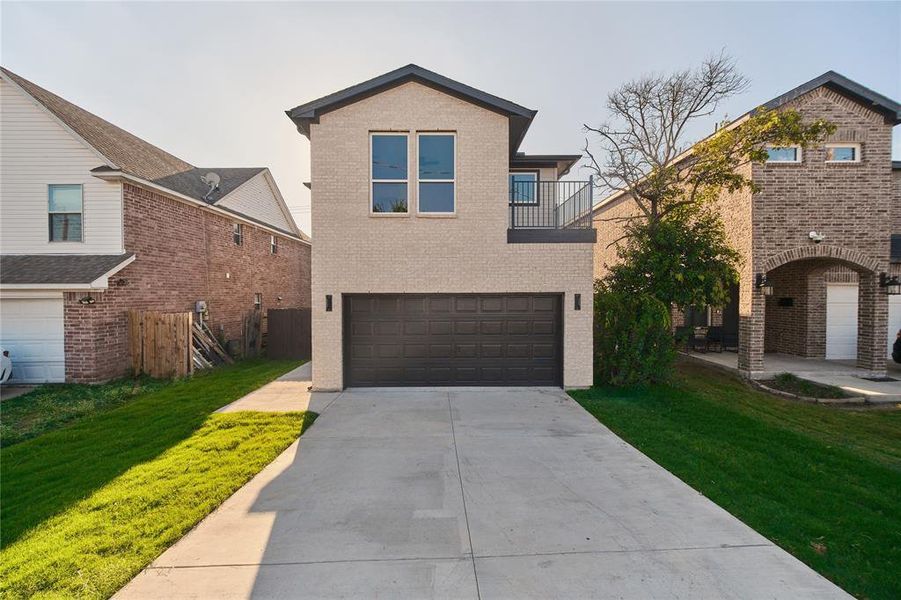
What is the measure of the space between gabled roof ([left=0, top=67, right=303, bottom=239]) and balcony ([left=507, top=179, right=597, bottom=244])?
34.4 feet

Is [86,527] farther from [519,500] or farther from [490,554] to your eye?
[519,500]

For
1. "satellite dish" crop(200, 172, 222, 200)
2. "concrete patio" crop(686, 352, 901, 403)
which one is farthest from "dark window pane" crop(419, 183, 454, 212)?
"satellite dish" crop(200, 172, 222, 200)

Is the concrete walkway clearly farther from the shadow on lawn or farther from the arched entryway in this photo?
the arched entryway

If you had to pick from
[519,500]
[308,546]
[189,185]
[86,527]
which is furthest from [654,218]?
[189,185]

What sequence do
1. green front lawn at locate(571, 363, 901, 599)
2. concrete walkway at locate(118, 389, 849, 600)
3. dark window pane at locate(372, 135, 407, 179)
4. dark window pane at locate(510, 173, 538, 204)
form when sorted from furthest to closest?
1. dark window pane at locate(510, 173, 538, 204)
2. dark window pane at locate(372, 135, 407, 179)
3. green front lawn at locate(571, 363, 901, 599)
4. concrete walkway at locate(118, 389, 849, 600)

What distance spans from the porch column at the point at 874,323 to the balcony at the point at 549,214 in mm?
8310

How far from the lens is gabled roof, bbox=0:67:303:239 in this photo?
1083 cm

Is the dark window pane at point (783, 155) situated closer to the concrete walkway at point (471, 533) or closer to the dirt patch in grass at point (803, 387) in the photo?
the dirt patch in grass at point (803, 387)

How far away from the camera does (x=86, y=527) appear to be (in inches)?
156

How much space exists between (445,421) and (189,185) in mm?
13228

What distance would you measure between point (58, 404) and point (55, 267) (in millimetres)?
3870

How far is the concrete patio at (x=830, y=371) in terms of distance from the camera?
31.1ft

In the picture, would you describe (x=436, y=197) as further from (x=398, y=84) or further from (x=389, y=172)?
(x=398, y=84)

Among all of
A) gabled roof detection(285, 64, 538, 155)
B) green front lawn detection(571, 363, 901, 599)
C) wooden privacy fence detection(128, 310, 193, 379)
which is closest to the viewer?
green front lawn detection(571, 363, 901, 599)
